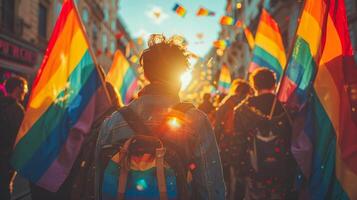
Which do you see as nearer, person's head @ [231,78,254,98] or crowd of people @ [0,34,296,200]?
crowd of people @ [0,34,296,200]

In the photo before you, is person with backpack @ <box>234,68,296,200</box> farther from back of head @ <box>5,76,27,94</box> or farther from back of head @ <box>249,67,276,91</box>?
back of head @ <box>5,76,27,94</box>

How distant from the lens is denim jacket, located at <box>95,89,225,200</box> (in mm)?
1867

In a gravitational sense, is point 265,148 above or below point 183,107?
below

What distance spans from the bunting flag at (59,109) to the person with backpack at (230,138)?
1488 millimetres

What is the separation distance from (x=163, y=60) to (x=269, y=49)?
508 cm

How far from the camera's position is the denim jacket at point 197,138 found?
6.13 ft

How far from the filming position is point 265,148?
138 inches

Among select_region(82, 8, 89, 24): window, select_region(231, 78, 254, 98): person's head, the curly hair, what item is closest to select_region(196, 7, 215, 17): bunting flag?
select_region(231, 78, 254, 98): person's head

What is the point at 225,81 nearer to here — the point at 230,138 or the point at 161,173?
the point at 230,138

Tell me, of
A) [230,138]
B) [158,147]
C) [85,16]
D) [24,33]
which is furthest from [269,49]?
[85,16]

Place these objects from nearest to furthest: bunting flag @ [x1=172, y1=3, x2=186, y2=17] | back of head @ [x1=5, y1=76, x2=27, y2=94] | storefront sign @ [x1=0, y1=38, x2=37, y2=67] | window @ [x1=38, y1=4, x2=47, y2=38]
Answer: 1. back of head @ [x1=5, y1=76, x2=27, y2=94]
2. bunting flag @ [x1=172, y1=3, x2=186, y2=17]
3. storefront sign @ [x1=0, y1=38, x2=37, y2=67]
4. window @ [x1=38, y1=4, x2=47, y2=38]

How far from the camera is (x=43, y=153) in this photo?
142 inches

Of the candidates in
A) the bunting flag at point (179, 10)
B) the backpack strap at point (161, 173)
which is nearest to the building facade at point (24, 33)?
the bunting flag at point (179, 10)

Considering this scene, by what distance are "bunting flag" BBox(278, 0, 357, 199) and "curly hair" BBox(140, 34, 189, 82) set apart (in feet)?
4.26
